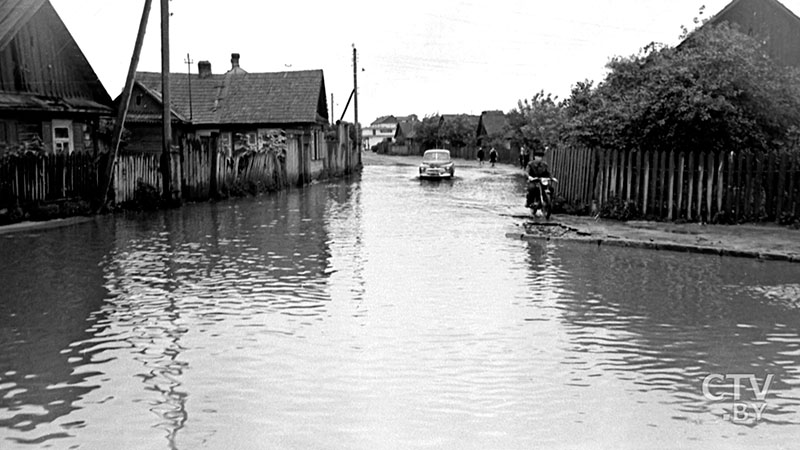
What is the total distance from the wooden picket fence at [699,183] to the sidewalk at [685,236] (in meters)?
0.53

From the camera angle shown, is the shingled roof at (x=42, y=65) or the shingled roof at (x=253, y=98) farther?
the shingled roof at (x=253, y=98)

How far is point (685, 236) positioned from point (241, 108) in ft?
116

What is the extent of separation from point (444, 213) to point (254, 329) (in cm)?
A: 1442

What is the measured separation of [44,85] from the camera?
27.8 meters

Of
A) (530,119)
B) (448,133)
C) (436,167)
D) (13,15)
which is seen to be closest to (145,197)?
(13,15)

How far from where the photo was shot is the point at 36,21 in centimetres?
2777

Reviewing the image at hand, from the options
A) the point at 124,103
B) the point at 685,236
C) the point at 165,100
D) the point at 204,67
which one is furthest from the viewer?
the point at 204,67

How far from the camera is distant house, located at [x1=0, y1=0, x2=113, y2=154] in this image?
25734 millimetres

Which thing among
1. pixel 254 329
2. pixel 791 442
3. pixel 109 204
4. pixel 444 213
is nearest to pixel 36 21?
pixel 109 204

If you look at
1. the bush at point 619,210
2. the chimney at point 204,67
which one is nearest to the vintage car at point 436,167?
the chimney at point 204,67

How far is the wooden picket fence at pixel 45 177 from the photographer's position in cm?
2002

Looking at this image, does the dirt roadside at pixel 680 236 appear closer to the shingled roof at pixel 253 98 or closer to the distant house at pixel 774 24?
the distant house at pixel 774 24

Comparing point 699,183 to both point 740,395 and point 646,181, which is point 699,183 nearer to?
point 646,181

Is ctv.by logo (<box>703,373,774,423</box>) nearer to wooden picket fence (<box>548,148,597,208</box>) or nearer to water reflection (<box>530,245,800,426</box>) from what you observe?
water reflection (<box>530,245,800,426</box>)
